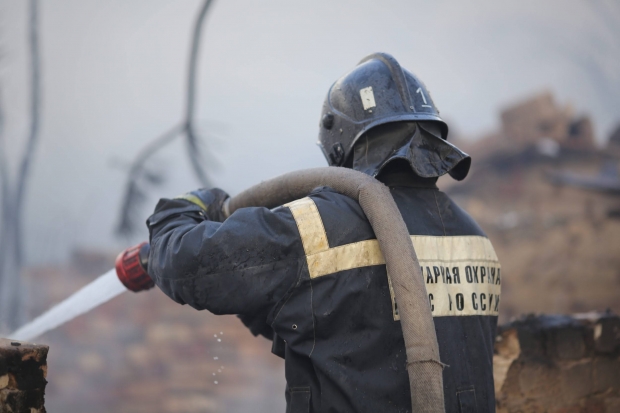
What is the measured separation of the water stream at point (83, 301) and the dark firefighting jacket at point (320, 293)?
2.17 feet

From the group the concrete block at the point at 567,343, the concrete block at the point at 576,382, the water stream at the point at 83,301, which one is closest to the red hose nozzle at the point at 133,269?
the water stream at the point at 83,301

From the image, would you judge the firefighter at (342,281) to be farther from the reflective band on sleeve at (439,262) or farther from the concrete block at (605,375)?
the concrete block at (605,375)

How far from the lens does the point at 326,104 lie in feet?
7.16

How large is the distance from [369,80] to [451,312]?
0.89 m

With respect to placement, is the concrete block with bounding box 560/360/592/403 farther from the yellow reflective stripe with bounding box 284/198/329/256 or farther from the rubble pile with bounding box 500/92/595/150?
the rubble pile with bounding box 500/92/595/150

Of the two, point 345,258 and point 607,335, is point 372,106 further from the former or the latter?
point 607,335

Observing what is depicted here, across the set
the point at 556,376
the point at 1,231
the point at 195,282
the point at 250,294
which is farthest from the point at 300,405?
the point at 1,231

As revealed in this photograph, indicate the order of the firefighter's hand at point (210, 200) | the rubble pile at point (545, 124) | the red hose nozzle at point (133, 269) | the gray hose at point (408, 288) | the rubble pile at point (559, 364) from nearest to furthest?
the gray hose at point (408, 288) → the firefighter's hand at point (210, 200) → the red hose nozzle at point (133, 269) → the rubble pile at point (559, 364) → the rubble pile at point (545, 124)

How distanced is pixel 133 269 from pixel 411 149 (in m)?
1.12

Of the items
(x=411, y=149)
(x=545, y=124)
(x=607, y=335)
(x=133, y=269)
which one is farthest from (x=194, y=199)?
(x=545, y=124)

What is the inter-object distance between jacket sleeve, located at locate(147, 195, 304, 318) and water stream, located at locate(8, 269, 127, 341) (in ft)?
2.60

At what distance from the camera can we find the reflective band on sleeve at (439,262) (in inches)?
61.4

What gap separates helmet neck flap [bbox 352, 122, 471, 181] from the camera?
1837 millimetres

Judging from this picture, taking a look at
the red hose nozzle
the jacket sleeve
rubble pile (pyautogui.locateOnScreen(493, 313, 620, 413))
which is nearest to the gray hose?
the jacket sleeve
